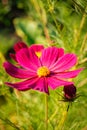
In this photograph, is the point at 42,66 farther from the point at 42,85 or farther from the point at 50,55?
the point at 42,85

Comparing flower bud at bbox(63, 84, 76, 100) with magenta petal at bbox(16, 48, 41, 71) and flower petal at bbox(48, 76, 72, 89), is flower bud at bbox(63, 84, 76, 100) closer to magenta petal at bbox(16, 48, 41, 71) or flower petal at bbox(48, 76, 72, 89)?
flower petal at bbox(48, 76, 72, 89)

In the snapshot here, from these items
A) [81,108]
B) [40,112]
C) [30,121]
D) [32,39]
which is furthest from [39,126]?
[32,39]

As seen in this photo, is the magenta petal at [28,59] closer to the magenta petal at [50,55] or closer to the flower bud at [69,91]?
the magenta petal at [50,55]

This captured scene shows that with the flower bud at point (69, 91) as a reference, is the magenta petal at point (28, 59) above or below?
above

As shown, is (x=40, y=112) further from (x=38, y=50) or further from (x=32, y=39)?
(x=32, y=39)

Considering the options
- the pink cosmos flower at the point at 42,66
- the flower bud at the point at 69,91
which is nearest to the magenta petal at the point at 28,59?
the pink cosmos flower at the point at 42,66

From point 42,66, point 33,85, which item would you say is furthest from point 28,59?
point 33,85

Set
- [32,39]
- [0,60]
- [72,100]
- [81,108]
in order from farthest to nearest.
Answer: [32,39], [81,108], [0,60], [72,100]
